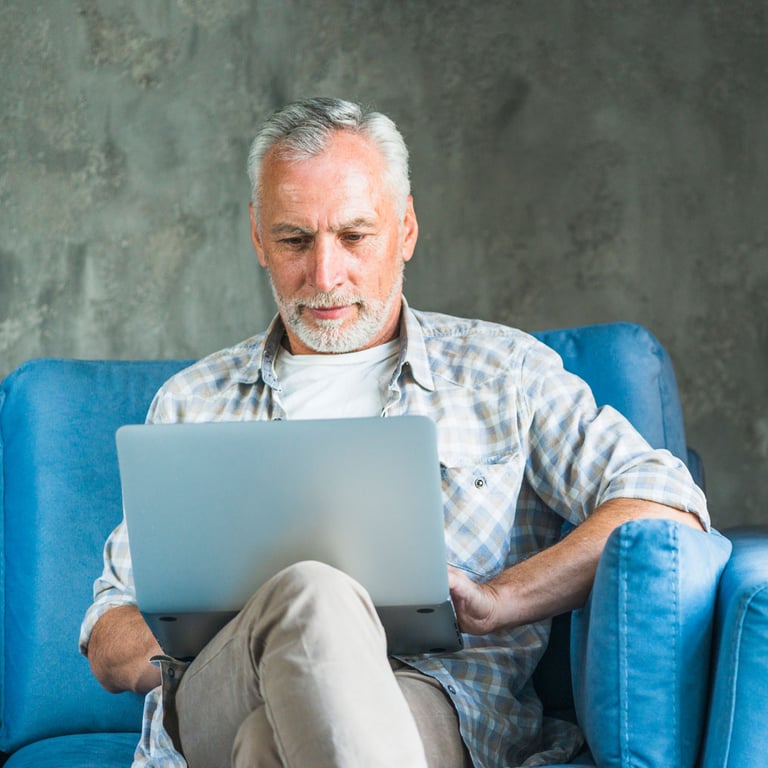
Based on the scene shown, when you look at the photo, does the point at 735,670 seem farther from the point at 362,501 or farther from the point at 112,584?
the point at 112,584

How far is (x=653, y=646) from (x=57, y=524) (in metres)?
1.03

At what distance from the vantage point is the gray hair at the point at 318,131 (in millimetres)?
1811

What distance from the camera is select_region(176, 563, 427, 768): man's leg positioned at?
1049mm

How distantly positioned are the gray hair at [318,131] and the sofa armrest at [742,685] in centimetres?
93

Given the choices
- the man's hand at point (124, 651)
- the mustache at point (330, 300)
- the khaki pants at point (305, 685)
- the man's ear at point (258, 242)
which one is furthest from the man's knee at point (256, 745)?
the man's ear at point (258, 242)

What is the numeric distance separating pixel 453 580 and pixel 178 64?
1.75m

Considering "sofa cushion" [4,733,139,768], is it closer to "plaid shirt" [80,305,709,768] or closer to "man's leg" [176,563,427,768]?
"plaid shirt" [80,305,709,768]

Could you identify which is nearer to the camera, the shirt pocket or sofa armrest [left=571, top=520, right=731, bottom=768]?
sofa armrest [left=571, top=520, right=731, bottom=768]

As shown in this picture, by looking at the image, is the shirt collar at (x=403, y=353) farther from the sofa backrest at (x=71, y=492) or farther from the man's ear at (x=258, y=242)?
the sofa backrest at (x=71, y=492)

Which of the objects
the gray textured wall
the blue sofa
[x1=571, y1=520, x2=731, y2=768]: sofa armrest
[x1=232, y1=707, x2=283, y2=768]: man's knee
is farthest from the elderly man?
the gray textured wall

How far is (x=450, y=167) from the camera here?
8.67 ft

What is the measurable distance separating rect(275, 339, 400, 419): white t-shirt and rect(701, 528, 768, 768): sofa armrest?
0.72m

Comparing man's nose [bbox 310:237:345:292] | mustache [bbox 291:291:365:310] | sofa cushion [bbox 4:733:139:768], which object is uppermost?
man's nose [bbox 310:237:345:292]

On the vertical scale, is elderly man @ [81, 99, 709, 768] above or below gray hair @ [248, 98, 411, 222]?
below
